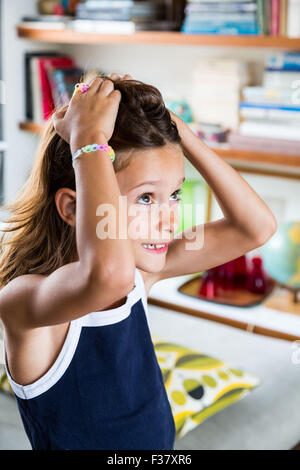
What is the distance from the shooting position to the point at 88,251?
0.75m

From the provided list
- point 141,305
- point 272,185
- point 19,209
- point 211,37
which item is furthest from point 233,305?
point 19,209

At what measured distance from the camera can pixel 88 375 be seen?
3.27ft

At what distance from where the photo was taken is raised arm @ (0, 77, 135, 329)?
749mm

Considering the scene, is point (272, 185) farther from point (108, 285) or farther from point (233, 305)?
point (108, 285)

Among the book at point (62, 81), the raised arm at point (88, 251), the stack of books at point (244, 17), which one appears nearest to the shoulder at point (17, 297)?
the raised arm at point (88, 251)

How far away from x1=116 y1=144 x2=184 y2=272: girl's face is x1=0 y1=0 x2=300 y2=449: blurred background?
25.3 inches

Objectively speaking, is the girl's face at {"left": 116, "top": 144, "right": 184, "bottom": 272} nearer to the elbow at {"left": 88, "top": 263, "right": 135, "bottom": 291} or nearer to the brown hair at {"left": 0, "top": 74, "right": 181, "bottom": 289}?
the brown hair at {"left": 0, "top": 74, "right": 181, "bottom": 289}

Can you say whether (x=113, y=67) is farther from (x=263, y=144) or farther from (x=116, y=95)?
(x=116, y=95)

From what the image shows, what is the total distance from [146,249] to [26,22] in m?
2.06

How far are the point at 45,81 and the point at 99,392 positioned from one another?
77.8 inches

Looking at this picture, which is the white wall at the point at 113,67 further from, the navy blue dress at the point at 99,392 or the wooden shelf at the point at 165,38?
the navy blue dress at the point at 99,392

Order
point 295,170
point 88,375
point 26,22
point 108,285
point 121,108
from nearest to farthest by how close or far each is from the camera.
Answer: point 108,285
point 121,108
point 88,375
point 295,170
point 26,22

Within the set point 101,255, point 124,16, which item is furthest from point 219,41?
point 101,255

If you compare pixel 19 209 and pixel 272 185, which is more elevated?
pixel 19 209
